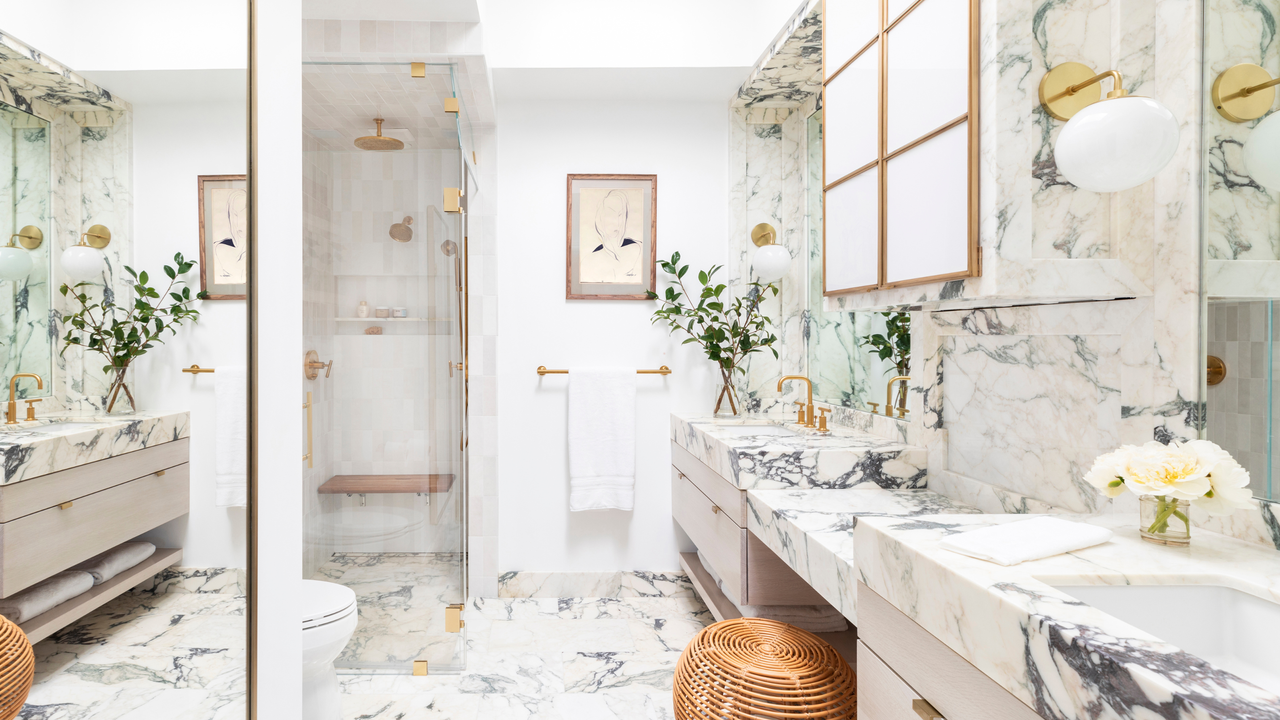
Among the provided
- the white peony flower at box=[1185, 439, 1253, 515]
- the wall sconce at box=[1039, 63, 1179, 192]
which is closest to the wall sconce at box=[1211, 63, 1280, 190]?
the wall sconce at box=[1039, 63, 1179, 192]

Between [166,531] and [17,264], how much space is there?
0.33 metres

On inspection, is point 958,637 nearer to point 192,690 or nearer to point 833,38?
point 192,690

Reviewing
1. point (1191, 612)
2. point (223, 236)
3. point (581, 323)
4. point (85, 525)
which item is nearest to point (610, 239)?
point (581, 323)

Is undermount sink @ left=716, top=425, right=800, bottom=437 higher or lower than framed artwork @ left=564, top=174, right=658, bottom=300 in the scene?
lower

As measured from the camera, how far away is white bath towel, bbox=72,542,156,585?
1.68ft

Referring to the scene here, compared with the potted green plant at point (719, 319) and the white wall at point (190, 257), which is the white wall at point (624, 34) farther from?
the white wall at point (190, 257)

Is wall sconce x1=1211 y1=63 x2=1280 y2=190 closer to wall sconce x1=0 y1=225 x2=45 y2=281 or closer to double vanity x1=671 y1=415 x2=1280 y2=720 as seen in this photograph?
double vanity x1=671 y1=415 x2=1280 y2=720

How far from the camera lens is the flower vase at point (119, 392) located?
525mm

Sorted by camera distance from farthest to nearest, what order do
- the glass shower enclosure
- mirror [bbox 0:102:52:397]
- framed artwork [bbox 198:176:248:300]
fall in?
the glass shower enclosure → framed artwork [bbox 198:176:248:300] → mirror [bbox 0:102:52:397]

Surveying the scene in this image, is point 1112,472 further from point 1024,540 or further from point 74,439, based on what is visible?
point 74,439

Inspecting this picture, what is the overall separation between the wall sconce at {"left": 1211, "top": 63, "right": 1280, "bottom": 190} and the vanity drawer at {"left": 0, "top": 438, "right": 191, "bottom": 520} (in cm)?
153

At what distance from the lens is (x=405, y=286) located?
196cm

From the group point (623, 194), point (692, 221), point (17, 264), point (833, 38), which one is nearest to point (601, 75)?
point (623, 194)

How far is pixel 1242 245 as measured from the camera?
1023mm
